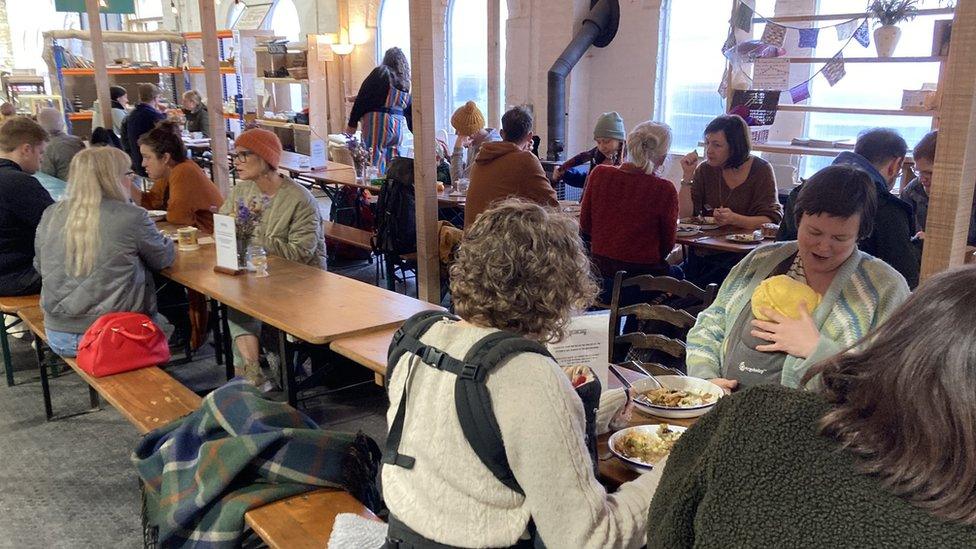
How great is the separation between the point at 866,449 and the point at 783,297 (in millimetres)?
1169

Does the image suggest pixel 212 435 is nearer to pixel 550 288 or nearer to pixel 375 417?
pixel 550 288

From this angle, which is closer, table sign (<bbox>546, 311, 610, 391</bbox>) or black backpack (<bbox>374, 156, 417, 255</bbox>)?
table sign (<bbox>546, 311, 610, 391</bbox>)

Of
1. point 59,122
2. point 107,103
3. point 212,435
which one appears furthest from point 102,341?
point 59,122

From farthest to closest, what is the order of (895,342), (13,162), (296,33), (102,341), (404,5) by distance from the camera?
1. (296,33)
2. (404,5)
3. (13,162)
4. (102,341)
5. (895,342)

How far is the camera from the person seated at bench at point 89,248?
3.45 metres

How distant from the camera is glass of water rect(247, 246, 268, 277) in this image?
3688mm

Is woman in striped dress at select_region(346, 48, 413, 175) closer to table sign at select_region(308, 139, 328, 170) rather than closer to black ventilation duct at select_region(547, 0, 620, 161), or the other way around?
table sign at select_region(308, 139, 328, 170)

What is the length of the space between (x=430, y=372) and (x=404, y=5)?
11237mm

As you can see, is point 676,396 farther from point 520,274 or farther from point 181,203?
point 181,203

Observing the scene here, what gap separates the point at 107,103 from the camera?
6.54 metres

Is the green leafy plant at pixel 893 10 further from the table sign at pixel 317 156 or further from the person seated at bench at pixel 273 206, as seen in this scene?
Result: the table sign at pixel 317 156

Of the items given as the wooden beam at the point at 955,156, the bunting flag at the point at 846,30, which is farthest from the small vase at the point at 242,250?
the bunting flag at the point at 846,30

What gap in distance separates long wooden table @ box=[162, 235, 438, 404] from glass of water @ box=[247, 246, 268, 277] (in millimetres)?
38

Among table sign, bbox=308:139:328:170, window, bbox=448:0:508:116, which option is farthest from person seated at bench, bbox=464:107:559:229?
window, bbox=448:0:508:116
